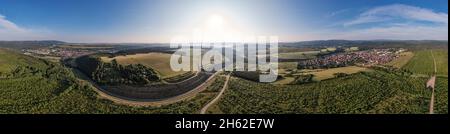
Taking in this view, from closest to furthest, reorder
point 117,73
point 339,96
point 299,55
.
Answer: point 339,96 → point 117,73 → point 299,55

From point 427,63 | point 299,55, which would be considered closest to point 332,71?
point 299,55

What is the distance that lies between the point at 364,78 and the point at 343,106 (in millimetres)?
3854

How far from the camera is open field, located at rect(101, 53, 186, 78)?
31.8m

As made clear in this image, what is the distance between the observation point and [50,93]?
31.0 meters

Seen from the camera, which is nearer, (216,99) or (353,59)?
(216,99)

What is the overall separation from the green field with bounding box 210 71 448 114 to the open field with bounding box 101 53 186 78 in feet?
18.7

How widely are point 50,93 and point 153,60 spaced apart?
27.1ft

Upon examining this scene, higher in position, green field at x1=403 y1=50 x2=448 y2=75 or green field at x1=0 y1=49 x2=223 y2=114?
green field at x1=403 y1=50 x2=448 y2=75

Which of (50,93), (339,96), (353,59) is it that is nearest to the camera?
(339,96)

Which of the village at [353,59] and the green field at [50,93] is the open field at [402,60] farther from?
the green field at [50,93]

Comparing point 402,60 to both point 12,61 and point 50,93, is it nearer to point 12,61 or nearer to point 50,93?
point 50,93

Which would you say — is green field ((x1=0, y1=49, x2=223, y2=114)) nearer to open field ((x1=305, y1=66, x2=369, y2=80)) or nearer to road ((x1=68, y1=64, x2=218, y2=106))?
road ((x1=68, y1=64, x2=218, y2=106))

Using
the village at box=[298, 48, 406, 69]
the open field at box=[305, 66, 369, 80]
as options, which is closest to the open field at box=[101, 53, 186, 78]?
the open field at box=[305, 66, 369, 80]

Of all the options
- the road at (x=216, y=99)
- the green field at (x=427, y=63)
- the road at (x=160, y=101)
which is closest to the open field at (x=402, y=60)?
the green field at (x=427, y=63)
